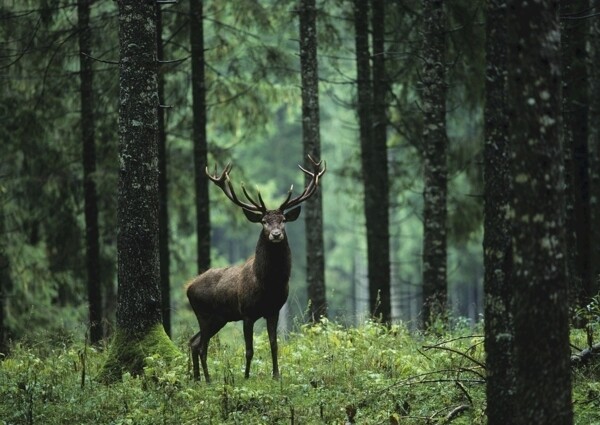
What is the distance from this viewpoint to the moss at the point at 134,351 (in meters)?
10.2

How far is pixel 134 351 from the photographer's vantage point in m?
10.3

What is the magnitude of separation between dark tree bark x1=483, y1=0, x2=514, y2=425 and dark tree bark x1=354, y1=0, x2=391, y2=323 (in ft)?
31.8

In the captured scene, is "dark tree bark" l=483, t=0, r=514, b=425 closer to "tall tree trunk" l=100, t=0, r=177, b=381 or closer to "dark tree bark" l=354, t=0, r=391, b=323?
"tall tree trunk" l=100, t=0, r=177, b=381

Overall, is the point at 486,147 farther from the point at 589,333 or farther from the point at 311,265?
the point at 311,265

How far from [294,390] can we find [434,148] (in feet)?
21.0

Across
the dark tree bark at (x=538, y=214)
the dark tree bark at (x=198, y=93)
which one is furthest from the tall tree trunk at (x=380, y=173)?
the dark tree bark at (x=538, y=214)

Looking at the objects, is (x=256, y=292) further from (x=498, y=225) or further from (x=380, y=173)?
(x=380, y=173)

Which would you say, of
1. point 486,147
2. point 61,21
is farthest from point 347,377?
point 61,21

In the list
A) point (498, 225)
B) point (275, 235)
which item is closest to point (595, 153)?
point (275, 235)

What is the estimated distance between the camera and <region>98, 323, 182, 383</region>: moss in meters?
10.2

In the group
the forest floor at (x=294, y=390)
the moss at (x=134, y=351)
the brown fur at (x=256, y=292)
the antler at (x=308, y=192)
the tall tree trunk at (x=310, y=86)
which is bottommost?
the forest floor at (x=294, y=390)

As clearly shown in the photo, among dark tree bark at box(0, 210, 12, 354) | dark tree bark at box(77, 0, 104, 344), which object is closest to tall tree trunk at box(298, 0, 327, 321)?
dark tree bark at box(77, 0, 104, 344)

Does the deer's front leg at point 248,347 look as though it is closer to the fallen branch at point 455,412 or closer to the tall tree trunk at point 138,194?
the tall tree trunk at point 138,194

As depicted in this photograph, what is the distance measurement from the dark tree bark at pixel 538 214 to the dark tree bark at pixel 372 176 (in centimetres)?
1045
